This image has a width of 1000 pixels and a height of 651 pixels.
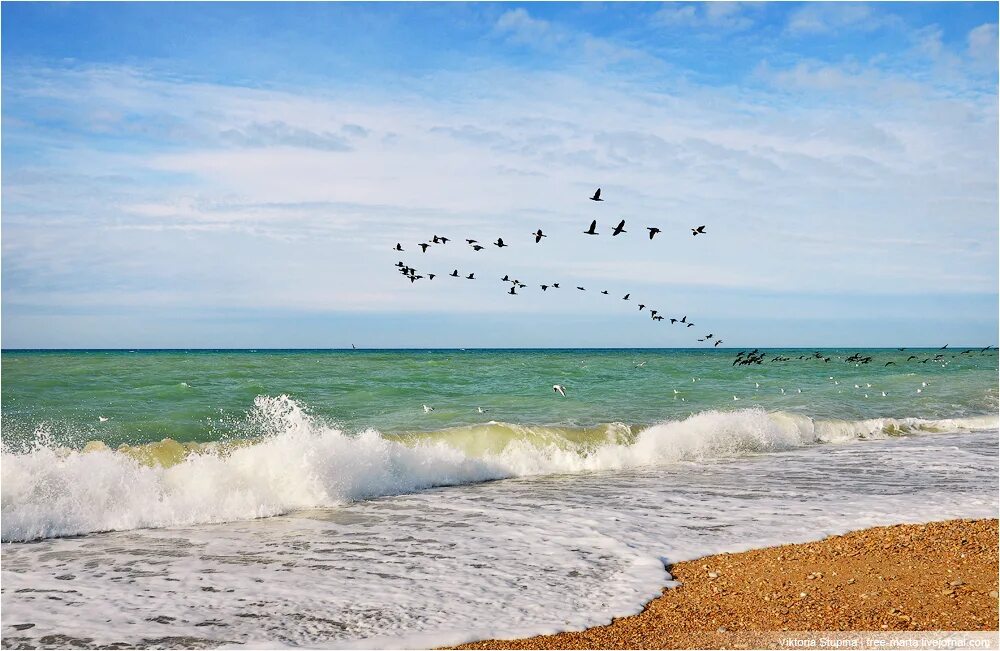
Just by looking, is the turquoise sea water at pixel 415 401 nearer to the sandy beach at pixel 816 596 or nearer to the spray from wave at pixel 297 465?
the spray from wave at pixel 297 465

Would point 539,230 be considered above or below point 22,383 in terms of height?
above

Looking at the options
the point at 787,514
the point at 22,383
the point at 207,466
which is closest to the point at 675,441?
the point at 787,514

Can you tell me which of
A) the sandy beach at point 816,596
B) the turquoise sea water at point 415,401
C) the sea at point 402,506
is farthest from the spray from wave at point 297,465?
the sandy beach at point 816,596

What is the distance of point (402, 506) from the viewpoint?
1162 cm

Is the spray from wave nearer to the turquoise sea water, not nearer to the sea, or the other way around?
the sea

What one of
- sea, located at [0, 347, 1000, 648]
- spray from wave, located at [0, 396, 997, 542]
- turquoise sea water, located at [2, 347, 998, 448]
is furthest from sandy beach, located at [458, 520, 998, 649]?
turquoise sea water, located at [2, 347, 998, 448]

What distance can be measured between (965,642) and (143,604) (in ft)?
21.5

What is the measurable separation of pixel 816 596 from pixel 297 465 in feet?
26.4

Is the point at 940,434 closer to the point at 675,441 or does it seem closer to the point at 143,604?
the point at 675,441

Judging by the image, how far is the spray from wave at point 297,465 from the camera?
410 inches

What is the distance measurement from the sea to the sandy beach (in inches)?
13.8

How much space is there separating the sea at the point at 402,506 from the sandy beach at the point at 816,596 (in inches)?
13.8

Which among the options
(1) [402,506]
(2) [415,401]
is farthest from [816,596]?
(2) [415,401]

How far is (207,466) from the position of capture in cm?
1205
